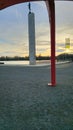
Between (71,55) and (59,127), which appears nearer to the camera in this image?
(59,127)

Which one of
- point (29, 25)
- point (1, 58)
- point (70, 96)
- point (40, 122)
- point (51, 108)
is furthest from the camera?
point (1, 58)

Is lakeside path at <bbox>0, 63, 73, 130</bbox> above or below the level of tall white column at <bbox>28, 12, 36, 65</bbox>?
below

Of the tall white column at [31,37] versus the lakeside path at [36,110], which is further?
the tall white column at [31,37]

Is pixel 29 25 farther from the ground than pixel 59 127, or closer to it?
farther from the ground

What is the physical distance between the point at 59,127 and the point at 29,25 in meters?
29.5

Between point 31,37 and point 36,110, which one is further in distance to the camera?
point 31,37

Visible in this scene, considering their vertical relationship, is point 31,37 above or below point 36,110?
above

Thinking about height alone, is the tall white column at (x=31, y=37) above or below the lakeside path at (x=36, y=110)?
above

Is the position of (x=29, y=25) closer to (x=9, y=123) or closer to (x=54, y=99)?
(x=54, y=99)

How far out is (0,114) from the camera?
889 centimetres

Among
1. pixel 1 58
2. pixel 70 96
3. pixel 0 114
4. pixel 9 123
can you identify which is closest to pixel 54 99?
pixel 70 96

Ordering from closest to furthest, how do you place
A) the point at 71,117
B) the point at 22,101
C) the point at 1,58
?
1. the point at 71,117
2. the point at 22,101
3. the point at 1,58

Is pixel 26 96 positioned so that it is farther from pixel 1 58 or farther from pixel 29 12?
pixel 1 58

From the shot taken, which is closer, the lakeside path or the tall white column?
the lakeside path
